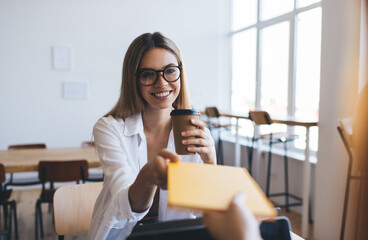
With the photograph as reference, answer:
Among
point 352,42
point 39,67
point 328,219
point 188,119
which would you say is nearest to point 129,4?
point 39,67

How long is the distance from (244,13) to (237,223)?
590 cm

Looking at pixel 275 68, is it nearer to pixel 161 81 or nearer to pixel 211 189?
pixel 161 81

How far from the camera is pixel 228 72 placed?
628 cm

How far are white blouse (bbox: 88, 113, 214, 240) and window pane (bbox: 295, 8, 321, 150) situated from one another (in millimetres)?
3276

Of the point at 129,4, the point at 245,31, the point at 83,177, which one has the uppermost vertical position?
the point at 129,4

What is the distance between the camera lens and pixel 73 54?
16.5 feet

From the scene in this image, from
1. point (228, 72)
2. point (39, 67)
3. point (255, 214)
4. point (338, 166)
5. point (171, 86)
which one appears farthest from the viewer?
point (228, 72)

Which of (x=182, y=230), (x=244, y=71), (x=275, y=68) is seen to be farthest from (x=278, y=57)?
(x=182, y=230)

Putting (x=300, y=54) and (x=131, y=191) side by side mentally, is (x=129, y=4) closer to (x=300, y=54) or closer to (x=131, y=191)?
(x=300, y=54)

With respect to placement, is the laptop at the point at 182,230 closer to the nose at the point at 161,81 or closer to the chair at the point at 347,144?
the nose at the point at 161,81

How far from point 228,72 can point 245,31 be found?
2.86 feet

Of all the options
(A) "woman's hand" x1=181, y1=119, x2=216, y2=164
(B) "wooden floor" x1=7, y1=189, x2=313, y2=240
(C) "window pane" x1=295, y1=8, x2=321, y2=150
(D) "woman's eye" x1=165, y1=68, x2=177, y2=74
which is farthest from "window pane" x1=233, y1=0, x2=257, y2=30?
(A) "woman's hand" x1=181, y1=119, x2=216, y2=164

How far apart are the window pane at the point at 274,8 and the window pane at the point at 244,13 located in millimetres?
201

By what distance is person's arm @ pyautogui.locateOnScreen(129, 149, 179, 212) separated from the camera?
68 cm
